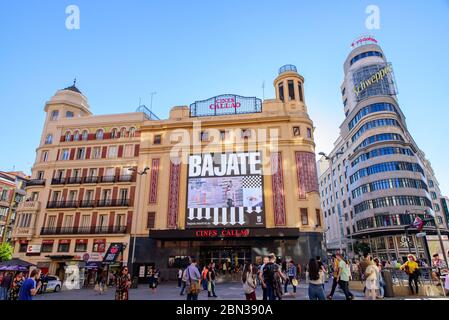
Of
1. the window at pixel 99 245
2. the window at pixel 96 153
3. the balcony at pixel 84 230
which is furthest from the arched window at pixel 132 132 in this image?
the window at pixel 99 245

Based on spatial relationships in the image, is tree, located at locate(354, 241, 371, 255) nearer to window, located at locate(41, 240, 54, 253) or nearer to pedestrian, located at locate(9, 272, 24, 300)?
window, located at locate(41, 240, 54, 253)

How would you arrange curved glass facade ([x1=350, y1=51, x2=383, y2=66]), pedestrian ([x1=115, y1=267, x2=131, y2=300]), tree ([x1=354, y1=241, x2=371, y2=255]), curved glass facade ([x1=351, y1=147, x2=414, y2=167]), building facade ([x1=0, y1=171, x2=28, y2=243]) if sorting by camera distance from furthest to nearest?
curved glass facade ([x1=350, y1=51, x2=383, y2=66]), tree ([x1=354, y1=241, x2=371, y2=255]), curved glass facade ([x1=351, y1=147, x2=414, y2=167]), building facade ([x1=0, y1=171, x2=28, y2=243]), pedestrian ([x1=115, y1=267, x2=131, y2=300])

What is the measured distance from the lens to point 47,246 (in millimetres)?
33531

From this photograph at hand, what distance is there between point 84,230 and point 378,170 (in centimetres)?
4637

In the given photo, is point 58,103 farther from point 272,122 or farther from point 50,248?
point 272,122

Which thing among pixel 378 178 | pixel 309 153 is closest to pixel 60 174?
pixel 309 153

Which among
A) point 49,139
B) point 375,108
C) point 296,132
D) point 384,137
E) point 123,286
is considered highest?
point 375,108

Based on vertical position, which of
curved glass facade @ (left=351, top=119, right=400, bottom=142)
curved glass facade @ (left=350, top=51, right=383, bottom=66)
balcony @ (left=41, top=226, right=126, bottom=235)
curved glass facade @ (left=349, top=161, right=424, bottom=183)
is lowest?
balcony @ (left=41, top=226, right=126, bottom=235)

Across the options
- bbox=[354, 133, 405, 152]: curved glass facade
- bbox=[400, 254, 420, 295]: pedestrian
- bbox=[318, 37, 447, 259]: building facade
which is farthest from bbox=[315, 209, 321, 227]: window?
bbox=[354, 133, 405, 152]: curved glass facade

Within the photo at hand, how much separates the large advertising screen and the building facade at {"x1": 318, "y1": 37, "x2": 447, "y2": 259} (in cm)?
1509

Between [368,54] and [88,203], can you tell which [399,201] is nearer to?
[368,54]

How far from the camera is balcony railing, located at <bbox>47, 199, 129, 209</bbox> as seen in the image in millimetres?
33875

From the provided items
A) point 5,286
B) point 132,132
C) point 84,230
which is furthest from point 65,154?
point 5,286

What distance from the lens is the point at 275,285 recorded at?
10.5 meters
